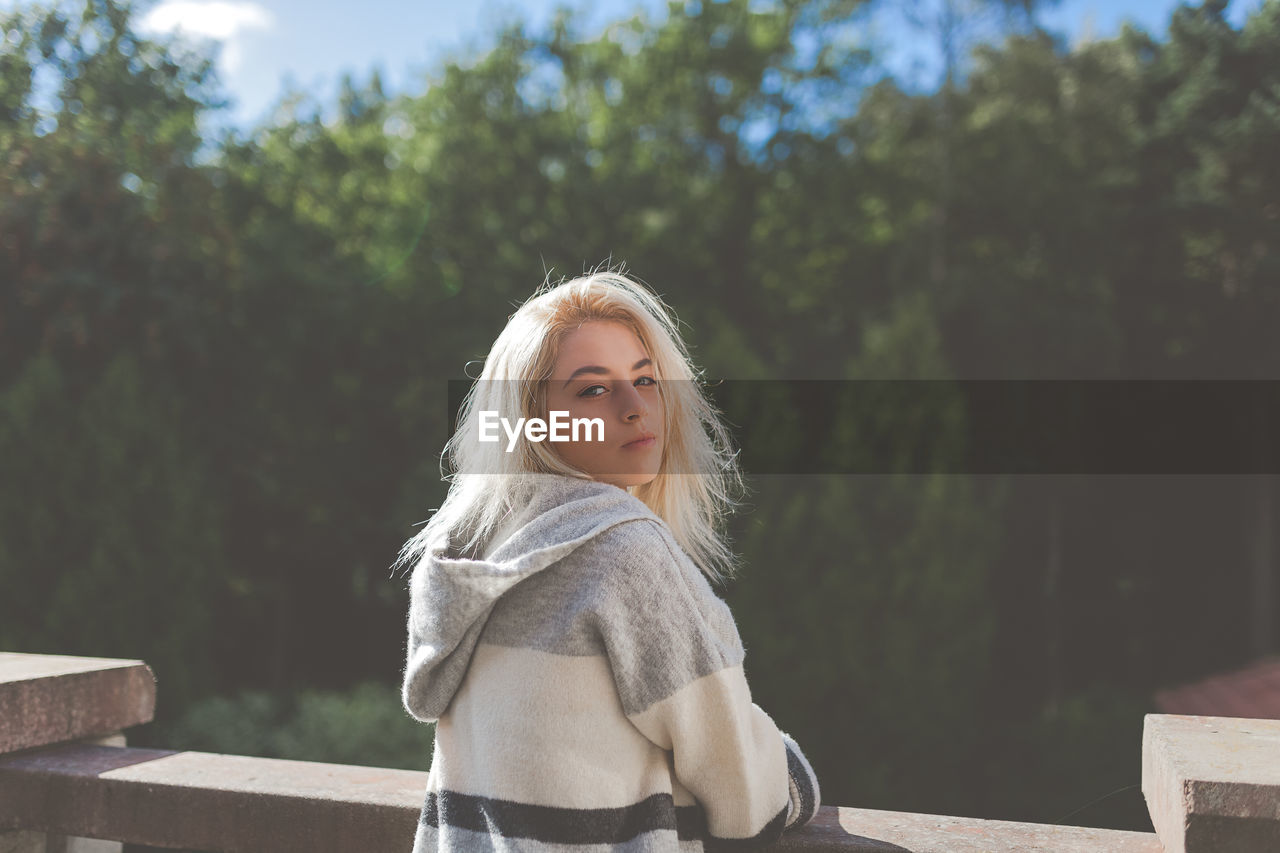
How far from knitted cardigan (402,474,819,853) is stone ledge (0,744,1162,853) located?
33cm

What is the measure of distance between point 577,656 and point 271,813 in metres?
0.84

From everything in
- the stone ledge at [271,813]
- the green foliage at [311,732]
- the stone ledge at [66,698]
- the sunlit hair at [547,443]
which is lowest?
the green foliage at [311,732]

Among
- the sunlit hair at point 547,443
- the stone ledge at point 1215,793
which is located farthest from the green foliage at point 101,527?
the stone ledge at point 1215,793

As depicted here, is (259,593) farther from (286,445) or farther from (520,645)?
(520,645)

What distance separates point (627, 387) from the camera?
1.45 m

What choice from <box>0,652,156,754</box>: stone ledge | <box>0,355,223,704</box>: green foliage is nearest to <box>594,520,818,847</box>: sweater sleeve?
<box>0,652,156,754</box>: stone ledge

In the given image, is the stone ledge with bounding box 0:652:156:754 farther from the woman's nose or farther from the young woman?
the woman's nose

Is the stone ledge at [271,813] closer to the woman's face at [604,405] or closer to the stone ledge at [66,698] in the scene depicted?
the stone ledge at [66,698]

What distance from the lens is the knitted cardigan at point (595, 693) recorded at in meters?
1.19

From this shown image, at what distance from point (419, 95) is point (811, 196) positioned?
649 centimetres

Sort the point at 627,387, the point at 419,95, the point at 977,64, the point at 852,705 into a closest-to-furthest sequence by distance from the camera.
A: the point at 627,387
the point at 852,705
the point at 977,64
the point at 419,95

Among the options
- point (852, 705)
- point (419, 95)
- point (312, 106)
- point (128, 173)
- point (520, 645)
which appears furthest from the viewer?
point (419, 95)

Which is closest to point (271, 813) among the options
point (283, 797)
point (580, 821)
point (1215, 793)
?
point (283, 797)

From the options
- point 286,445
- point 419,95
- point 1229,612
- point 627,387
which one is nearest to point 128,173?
point 286,445
